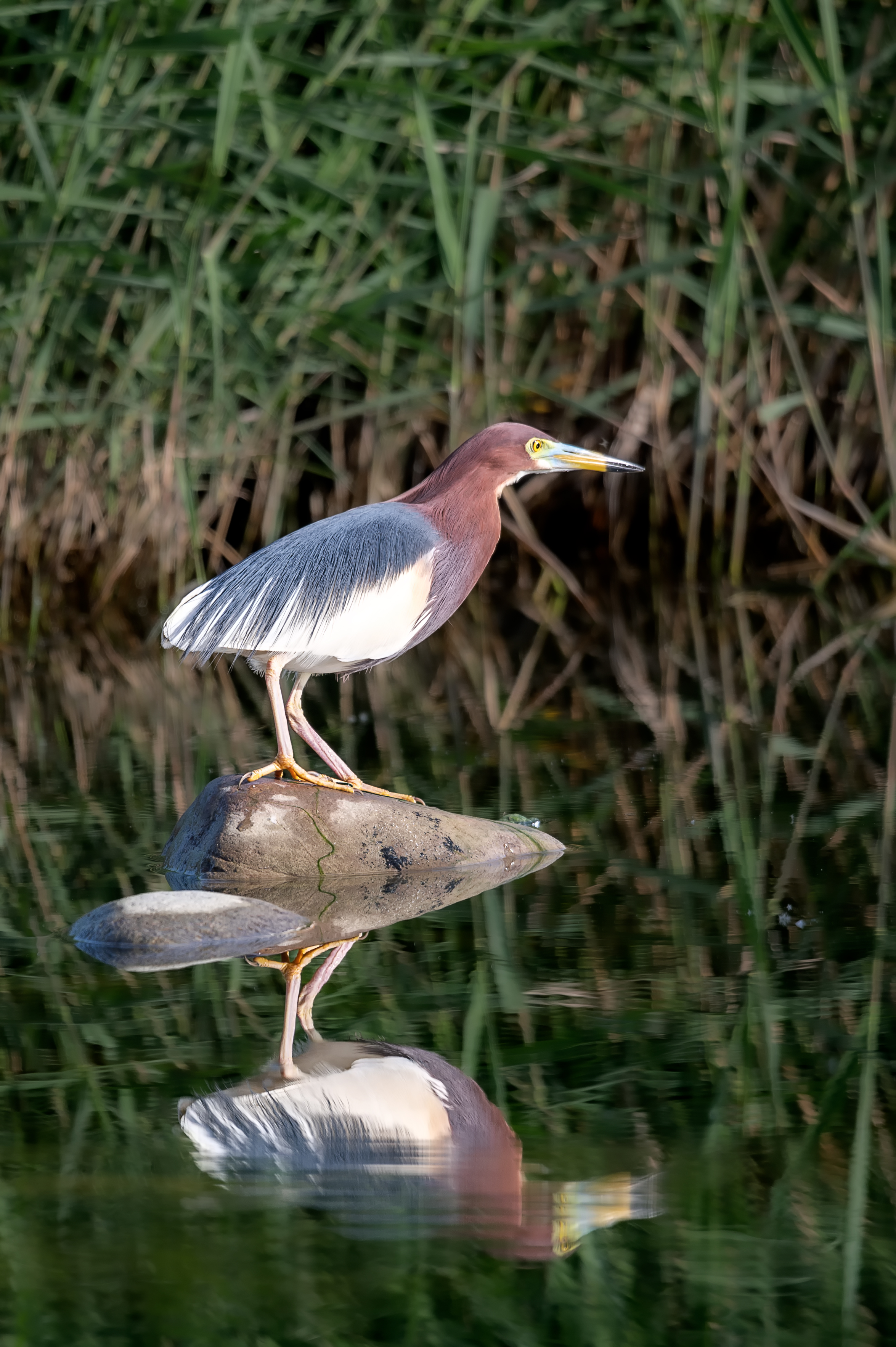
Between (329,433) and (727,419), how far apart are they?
253cm

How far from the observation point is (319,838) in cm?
446

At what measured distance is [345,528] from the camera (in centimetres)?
452

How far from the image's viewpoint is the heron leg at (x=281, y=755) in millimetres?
4488

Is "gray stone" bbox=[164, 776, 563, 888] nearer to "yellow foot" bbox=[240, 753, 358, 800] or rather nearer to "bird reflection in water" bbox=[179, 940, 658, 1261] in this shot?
"yellow foot" bbox=[240, 753, 358, 800]

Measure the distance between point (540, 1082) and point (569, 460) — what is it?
2164 mm

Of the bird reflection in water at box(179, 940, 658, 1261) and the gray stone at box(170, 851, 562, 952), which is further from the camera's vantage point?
the gray stone at box(170, 851, 562, 952)

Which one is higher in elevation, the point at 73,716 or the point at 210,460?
the point at 210,460

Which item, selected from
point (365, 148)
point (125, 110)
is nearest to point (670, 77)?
point (365, 148)

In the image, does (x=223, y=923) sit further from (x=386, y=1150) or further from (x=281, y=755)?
(x=386, y=1150)

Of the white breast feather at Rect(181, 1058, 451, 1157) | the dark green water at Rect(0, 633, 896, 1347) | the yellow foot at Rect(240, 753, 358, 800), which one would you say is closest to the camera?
the dark green water at Rect(0, 633, 896, 1347)

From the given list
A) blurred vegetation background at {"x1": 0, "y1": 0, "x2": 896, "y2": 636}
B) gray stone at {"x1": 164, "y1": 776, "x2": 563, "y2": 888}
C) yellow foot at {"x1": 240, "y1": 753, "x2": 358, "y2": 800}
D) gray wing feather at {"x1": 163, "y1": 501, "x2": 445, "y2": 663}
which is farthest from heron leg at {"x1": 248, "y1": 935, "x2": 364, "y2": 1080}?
blurred vegetation background at {"x1": 0, "y1": 0, "x2": 896, "y2": 636}

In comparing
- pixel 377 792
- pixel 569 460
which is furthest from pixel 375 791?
pixel 569 460

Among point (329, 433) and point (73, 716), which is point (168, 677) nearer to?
point (73, 716)

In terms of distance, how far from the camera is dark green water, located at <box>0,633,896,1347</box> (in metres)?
2.37
